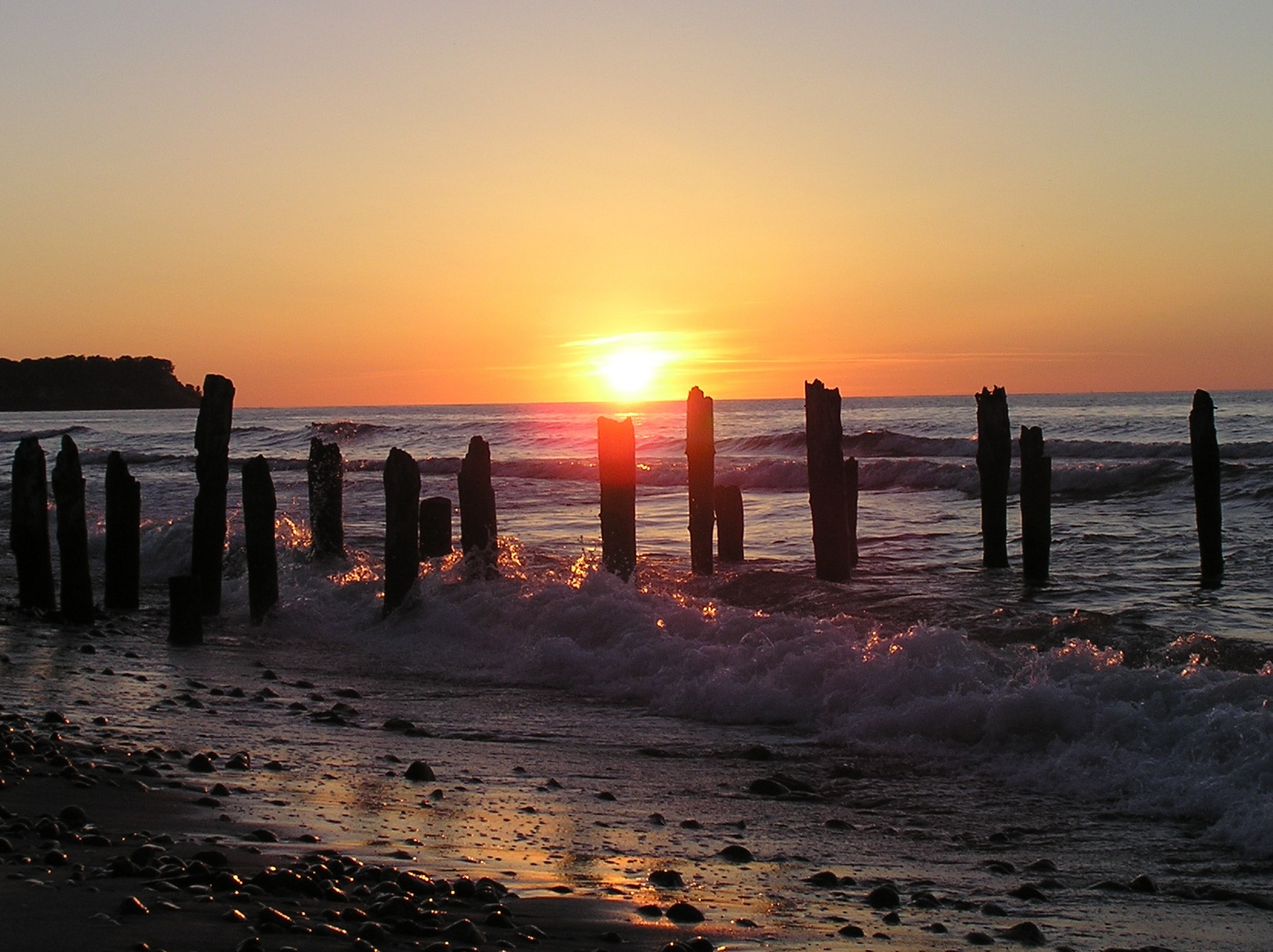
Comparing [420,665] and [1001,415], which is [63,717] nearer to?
[420,665]

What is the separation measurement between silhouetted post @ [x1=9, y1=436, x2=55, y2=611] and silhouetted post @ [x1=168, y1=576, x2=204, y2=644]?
7.89 ft

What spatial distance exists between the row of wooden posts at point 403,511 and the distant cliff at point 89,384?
126854 mm

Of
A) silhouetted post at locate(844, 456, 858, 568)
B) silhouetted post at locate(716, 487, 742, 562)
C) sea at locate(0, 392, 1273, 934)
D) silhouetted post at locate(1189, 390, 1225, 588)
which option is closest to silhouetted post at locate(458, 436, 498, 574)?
sea at locate(0, 392, 1273, 934)

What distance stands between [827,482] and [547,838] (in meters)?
A: 9.32

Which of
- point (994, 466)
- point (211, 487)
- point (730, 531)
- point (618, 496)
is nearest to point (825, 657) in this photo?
point (618, 496)

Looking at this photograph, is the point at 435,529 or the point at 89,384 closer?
the point at 435,529

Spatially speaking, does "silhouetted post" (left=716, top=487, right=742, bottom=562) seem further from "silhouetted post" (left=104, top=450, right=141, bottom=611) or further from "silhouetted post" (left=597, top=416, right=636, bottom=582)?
"silhouetted post" (left=104, top=450, right=141, bottom=611)

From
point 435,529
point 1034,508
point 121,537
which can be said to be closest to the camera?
point 121,537

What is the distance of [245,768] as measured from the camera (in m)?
6.33

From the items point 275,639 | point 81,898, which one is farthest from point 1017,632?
point 81,898

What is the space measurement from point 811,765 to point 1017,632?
4796 millimetres

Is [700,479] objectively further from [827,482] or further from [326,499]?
[326,499]

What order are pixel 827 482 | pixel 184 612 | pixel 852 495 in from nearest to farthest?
pixel 184 612, pixel 827 482, pixel 852 495

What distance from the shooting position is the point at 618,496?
1402cm
